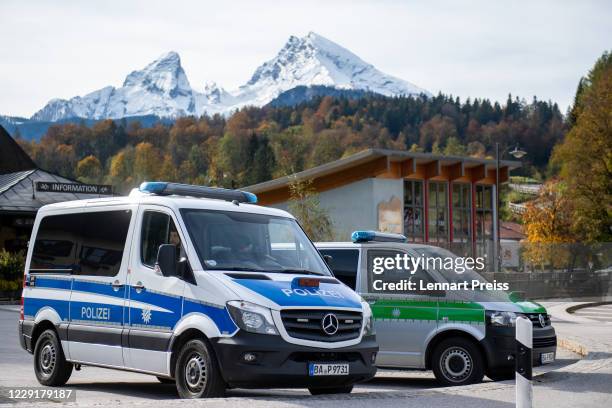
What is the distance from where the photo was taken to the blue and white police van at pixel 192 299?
388 inches

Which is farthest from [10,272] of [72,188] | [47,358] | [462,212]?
[47,358]

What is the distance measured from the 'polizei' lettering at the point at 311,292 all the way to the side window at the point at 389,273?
9.97ft

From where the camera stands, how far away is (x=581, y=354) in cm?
1773

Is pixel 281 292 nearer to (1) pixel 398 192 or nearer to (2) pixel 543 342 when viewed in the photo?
(2) pixel 543 342

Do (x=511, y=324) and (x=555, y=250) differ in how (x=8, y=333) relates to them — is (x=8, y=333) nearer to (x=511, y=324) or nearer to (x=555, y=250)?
(x=511, y=324)

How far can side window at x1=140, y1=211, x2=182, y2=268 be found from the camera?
36.1 ft

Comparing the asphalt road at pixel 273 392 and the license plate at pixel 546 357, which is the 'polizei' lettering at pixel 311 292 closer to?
the asphalt road at pixel 273 392

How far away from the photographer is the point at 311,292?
10352 millimetres

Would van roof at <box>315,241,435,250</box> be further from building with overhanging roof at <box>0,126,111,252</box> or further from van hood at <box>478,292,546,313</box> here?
building with overhanging roof at <box>0,126,111,252</box>

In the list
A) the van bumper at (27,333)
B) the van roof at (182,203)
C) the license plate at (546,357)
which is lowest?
the license plate at (546,357)

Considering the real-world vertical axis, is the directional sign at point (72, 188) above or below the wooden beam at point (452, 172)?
below

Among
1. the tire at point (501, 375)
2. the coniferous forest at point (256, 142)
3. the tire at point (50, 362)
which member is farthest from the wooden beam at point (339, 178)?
the coniferous forest at point (256, 142)

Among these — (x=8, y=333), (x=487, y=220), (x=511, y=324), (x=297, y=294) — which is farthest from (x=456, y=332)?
(x=487, y=220)

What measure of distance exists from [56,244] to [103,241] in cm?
125
